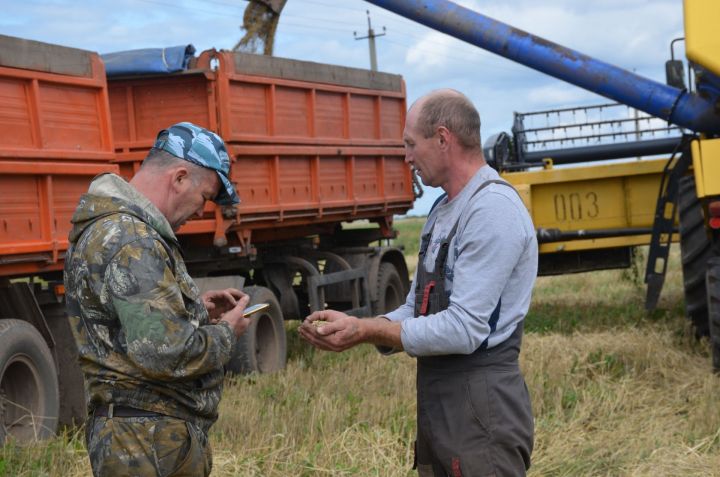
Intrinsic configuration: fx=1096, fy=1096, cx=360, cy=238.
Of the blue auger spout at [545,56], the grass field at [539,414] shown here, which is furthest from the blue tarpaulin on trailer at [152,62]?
the blue auger spout at [545,56]

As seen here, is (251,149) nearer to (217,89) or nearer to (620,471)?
(217,89)

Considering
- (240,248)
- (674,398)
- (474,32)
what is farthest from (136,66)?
(674,398)

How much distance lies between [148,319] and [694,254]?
6.99 m

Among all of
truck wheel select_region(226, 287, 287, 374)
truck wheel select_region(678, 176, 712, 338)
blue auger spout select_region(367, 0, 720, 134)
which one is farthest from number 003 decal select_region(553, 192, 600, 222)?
truck wheel select_region(226, 287, 287, 374)

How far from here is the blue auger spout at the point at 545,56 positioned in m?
10.6

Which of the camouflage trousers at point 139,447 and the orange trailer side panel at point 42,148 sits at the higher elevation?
the orange trailer side panel at point 42,148

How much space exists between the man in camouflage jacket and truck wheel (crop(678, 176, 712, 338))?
6.57 m

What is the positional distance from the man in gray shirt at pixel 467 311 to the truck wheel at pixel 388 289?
897cm

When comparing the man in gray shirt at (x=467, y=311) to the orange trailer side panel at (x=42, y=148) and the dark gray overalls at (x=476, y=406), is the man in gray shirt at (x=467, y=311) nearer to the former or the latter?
the dark gray overalls at (x=476, y=406)

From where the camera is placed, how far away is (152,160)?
337 centimetres

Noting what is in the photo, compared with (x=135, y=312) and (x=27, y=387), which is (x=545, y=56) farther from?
(x=135, y=312)

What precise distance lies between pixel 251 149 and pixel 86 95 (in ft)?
7.27

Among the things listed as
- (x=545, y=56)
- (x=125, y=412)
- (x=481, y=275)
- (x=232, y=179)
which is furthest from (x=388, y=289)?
(x=125, y=412)

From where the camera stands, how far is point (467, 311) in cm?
329
